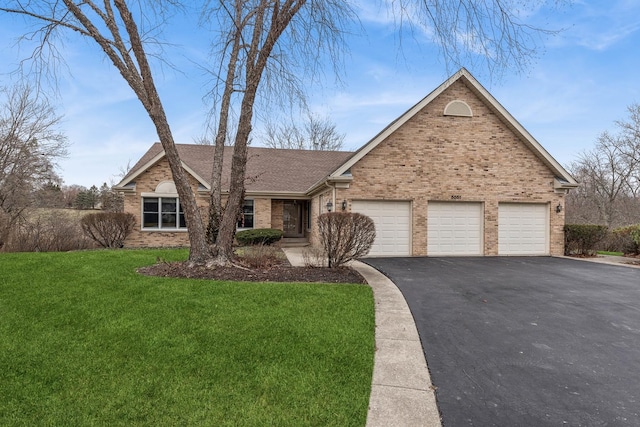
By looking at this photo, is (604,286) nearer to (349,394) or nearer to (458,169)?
(458,169)

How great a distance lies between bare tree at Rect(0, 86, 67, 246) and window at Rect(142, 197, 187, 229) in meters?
8.74

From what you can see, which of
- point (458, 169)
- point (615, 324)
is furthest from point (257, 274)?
point (458, 169)

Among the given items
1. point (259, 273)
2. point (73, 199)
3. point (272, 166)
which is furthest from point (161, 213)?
point (73, 199)

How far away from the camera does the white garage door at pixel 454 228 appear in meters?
13.4

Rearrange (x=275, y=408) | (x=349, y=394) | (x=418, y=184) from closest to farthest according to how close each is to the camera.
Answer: (x=275, y=408)
(x=349, y=394)
(x=418, y=184)

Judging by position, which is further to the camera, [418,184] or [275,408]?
[418,184]

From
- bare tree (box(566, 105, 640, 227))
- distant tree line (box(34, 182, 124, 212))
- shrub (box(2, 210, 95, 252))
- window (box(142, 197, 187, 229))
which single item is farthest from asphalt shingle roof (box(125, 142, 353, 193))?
bare tree (box(566, 105, 640, 227))

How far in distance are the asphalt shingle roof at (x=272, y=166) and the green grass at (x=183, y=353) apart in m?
11.0

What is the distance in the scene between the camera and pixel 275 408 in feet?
10.0

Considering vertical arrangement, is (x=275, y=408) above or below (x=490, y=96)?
below

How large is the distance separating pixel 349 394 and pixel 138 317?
11.5 ft

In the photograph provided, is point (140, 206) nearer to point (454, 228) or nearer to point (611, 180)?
point (454, 228)

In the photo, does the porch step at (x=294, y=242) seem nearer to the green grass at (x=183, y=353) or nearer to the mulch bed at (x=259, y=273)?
the mulch bed at (x=259, y=273)

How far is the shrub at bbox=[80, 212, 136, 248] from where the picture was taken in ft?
48.0
